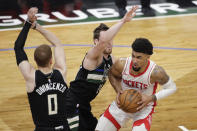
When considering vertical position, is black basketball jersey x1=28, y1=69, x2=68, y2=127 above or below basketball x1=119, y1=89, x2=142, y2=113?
above

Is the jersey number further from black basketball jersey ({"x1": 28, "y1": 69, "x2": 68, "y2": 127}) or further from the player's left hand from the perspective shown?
the player's left hand

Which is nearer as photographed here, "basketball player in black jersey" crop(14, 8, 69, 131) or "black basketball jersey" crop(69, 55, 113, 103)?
"basketball player in black jersey" crop(14, 8, 69, 131)

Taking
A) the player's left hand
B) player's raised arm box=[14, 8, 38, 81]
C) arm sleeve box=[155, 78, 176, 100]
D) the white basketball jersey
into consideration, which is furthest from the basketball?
player's raised arm box=[14, 8, 38, 81]

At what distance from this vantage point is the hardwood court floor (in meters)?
6.94

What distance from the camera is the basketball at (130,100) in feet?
17.7

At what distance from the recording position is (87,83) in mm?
5719

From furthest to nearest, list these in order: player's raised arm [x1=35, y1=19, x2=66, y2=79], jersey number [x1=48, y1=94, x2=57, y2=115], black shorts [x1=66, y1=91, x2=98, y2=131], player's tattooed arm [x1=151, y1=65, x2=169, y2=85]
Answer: black shorts [x1=66, y1=91, x2=98, y2=131], player's tattooed arm [x1=151, y1=65, x2=169, y2=85], player's raised arm [x1=35, y1=19, x2=66, y2=79], jersey number [x1=48, y1=94, x2=57, y2=115]

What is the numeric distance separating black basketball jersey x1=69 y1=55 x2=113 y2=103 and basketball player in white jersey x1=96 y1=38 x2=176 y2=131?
153mm

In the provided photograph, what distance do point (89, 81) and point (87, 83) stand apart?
58 millimetres

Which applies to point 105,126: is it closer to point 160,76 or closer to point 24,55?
point 160,76

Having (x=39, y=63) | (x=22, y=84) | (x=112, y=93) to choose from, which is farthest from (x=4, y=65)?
(x=39, y=63)

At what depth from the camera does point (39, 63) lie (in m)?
4.61

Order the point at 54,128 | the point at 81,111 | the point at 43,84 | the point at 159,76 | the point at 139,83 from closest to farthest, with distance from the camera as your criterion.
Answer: the point at 43,84, the point at 54,128, the point at 159,76, the point at 139,83, the point at 81,111

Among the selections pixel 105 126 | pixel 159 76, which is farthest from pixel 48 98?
pixel 159 76
